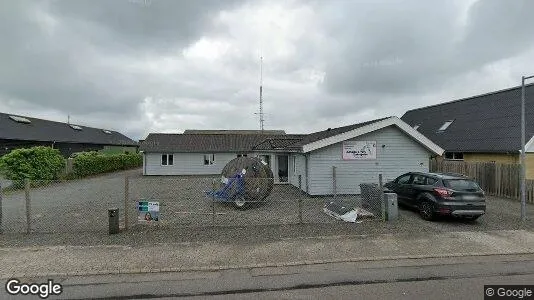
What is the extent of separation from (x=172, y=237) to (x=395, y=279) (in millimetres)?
5156

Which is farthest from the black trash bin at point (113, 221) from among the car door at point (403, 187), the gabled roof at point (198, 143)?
the gabled roof at point (198, 143)

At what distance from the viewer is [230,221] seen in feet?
32.2

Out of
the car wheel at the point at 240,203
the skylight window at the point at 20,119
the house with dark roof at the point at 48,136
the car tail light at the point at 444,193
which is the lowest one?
Result: the car wheel at the point at 240,203

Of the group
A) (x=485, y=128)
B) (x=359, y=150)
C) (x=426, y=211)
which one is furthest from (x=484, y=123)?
(x=426, y=211)

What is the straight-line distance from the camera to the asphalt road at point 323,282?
4.96 meters

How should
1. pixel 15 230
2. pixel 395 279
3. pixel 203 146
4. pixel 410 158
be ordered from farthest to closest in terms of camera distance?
1. pixel 203 146
2. pixel 410 158
3. pixel 15 230
4. pixel 395 279

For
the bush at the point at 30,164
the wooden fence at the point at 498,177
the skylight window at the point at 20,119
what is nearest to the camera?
the wooden fence at the point at 498,177

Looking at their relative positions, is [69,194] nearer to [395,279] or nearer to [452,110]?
[395,279]

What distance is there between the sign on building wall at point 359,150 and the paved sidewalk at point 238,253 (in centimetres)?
723

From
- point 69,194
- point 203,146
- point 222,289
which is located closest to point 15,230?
point 222,289

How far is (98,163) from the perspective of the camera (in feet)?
92.1

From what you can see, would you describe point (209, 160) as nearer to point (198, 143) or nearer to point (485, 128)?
point (198, 143)

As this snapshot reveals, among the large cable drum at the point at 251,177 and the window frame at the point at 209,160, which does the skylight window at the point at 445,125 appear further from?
the window frame at the point at 209,160

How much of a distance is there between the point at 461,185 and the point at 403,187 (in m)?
2.22
